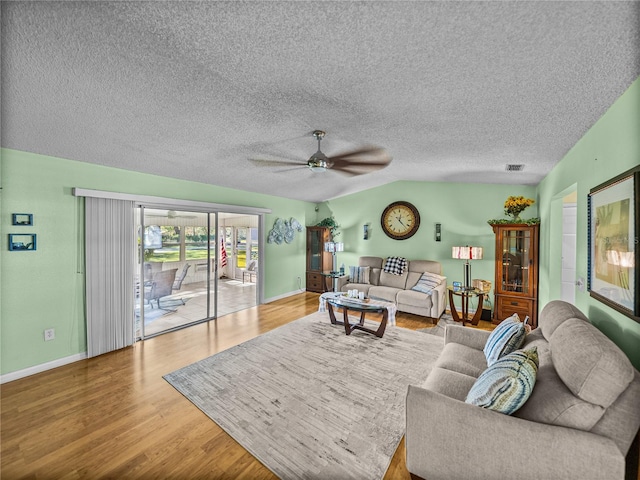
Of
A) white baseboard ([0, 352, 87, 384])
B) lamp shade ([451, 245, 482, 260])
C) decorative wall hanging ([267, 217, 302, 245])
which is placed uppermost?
decorative wall hanging ([267, 217, 302, 245])

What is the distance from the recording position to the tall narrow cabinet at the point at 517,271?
14.0ft

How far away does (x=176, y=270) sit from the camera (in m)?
4.50

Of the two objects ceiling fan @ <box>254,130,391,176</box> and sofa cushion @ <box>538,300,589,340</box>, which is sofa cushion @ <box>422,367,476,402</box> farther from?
ceiling fan @ <box>254,130,391,176</box>

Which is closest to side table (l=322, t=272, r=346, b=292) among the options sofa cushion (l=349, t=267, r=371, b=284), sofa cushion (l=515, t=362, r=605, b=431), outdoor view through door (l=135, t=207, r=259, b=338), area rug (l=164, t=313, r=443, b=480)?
sofa cushion (l=349, t=267, r=371, b=284)

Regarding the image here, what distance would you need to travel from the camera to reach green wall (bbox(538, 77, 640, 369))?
1.61 m

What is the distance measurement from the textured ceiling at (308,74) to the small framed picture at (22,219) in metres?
0.69

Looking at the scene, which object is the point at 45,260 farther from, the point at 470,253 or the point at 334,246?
the point at 470,253

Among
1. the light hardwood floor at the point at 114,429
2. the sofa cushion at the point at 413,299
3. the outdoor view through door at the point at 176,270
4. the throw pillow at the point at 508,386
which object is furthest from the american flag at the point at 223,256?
the throw pillow at the point at 508,386

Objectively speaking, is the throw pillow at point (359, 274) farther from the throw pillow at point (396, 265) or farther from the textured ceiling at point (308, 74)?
the textured ceiling at point (308, 74)

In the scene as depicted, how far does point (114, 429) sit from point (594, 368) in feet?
10.4

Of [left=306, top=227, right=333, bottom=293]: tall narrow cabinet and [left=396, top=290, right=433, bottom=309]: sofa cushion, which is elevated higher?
[left=306, top=227, right=333, bottom=293]: tall narrow cabinet

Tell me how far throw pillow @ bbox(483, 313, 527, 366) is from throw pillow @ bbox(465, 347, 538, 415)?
493mm

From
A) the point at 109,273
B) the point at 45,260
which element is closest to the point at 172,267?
the point at 109,273

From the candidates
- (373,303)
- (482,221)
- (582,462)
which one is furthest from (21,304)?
(482,221)
